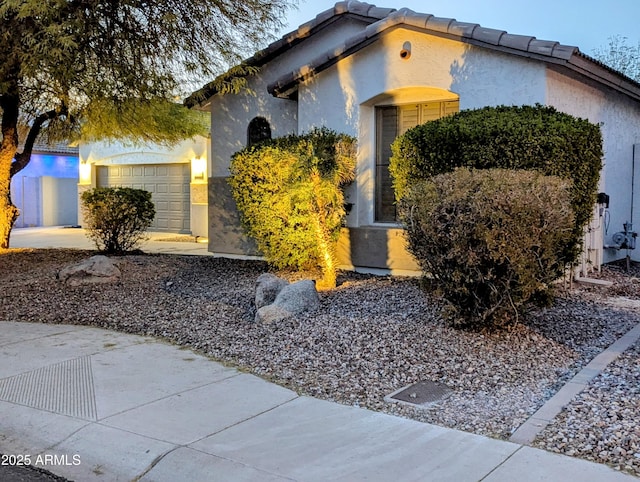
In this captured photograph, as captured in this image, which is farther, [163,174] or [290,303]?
[163,174]

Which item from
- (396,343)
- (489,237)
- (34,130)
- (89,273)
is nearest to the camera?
(489,237)

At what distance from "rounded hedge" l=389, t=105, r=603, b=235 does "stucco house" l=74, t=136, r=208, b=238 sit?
11175 mm

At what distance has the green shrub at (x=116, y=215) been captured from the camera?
43.5 feet

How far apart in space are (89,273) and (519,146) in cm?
669

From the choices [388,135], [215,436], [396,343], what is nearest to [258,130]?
[388,135]

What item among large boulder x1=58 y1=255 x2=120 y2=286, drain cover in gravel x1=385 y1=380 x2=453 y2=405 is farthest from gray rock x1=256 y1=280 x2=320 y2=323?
large boulder x1=58 y1=255 x2=120 y2=286

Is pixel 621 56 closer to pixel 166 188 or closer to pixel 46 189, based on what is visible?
pixel 166 188

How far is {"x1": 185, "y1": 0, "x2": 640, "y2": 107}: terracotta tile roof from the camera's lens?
9.45 meters

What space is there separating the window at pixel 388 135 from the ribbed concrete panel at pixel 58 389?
6616 mm

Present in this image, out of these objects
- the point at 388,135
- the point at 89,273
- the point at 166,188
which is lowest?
the point at 89,273

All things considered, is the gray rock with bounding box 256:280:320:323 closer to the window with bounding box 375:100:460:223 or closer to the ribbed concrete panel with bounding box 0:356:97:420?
the ribbed concrete panel with bounding box 0:356:97:420

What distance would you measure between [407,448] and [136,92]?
29.3 feet

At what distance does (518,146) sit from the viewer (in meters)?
8.09

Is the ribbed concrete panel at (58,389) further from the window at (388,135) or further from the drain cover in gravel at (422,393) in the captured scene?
the window at (388,135)
